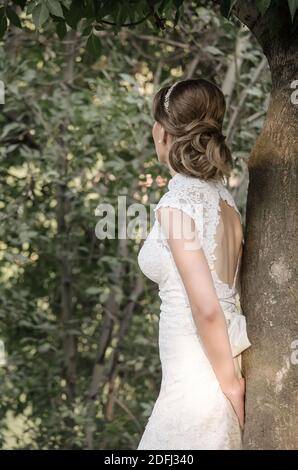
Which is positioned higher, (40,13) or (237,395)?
(40,13)

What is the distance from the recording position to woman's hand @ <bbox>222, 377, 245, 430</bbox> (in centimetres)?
260

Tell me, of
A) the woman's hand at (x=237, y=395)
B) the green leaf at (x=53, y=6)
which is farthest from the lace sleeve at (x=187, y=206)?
the green leaf at (x=53, y=6)

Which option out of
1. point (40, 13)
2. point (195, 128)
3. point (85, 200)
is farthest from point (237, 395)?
point (85, 200)

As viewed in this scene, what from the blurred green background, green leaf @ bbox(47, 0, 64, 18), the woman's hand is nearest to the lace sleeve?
the woman's hand

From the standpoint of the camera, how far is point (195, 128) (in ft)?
8.98

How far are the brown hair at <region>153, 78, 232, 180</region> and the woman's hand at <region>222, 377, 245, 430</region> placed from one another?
2.16 feet

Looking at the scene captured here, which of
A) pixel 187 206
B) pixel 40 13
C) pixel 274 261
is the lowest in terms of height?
pixel 274 261

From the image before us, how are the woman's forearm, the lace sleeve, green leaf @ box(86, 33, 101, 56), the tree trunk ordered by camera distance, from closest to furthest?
the tree trunk → the woman's forearm → the lace sleeve → green leaf @ box(86, 33, 101, 56)

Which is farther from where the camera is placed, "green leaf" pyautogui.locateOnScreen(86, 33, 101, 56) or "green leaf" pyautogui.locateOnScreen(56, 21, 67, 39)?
"green leaf" pyautogui.locateOnScreen(86, 33, 101, 56)

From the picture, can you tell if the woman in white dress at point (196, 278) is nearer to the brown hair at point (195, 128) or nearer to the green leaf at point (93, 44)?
the brown hair at point (195, 128)

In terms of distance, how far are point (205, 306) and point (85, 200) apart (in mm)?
3241

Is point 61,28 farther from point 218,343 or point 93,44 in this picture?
point 218,343

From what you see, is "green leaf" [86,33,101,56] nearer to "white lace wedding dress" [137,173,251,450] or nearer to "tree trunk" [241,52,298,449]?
"white lace wedding dress" [137,173,251,450]

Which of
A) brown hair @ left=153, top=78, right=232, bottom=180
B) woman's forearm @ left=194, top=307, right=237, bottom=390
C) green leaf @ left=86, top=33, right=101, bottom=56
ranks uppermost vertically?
green leaf @ left=86, top=33, right=101, bottom=56
